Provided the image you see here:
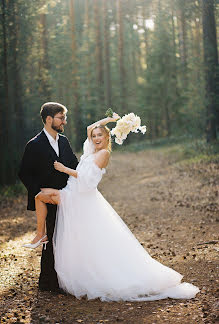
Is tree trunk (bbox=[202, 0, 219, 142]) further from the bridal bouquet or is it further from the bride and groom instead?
the bride and groom

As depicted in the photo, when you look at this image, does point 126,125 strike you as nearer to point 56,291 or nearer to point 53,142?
point 53,142

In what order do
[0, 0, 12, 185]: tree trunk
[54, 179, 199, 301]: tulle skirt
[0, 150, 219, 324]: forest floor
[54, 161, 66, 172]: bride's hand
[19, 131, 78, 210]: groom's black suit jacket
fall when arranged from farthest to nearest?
1. [0, 0, 12, 185]: tree trunk
2. [19, 131, 78, 210]: groom's black suit jacket
3. [54, 161, 66, 172]: bride's hand
4. [54, 179, 199, 301]: tulle skirt
5. [0, 150, 219, 324]: forest floor

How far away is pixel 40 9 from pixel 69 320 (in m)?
16.6

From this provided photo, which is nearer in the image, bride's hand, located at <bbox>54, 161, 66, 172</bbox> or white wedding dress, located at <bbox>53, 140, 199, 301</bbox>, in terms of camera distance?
white wedding dress, located at <bbox>53, 140, 199, 301</bbox>

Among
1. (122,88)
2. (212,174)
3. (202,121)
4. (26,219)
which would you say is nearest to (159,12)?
(122,88)

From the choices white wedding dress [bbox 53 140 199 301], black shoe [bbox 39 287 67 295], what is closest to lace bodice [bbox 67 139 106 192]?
white wedding dress [bbox 53 140 199 301]

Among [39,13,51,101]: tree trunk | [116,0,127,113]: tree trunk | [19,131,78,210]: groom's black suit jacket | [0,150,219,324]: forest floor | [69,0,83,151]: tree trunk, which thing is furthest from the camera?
[116,0,127,113]: tree trunk

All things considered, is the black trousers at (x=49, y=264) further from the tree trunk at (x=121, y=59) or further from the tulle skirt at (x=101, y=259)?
the tree trunk at (x=121, y=59)

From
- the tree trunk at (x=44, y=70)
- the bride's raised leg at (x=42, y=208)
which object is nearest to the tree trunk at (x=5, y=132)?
the tree trunk at (x=44, y=70)

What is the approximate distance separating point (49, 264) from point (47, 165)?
1348 mm

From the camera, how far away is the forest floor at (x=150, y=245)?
469cm

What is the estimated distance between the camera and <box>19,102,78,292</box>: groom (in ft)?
17.6

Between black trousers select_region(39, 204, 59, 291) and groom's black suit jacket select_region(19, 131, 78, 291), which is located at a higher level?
groom's black suit jacket select_region(19, 131, 78, 291)

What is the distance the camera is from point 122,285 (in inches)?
201
